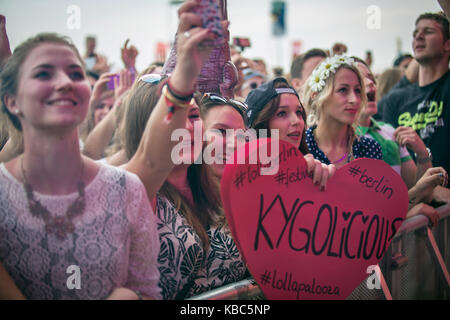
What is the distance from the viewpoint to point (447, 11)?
100 inches

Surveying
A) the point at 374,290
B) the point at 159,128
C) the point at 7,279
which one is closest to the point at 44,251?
the point at 7,279

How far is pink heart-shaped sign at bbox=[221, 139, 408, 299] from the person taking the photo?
5.30 feet

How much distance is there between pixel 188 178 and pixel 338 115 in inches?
38.9

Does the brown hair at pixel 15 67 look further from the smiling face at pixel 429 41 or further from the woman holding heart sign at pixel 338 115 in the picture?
the smiling face at pixel 429 41

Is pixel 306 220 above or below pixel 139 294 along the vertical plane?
above

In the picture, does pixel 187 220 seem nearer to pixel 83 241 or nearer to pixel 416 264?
pixel 83 241

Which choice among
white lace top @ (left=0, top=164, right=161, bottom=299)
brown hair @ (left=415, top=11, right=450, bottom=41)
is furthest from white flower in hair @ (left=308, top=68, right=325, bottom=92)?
white lace top @ (left=0, top=164, right=161, bottom=299)

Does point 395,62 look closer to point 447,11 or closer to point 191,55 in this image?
point 447,11

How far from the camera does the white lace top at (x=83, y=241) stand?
4.17 ft

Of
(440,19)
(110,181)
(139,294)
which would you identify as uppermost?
(440,19)

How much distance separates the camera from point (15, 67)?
4.22ft

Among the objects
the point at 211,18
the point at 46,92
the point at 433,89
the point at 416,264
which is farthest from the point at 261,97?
the point at 433,89
